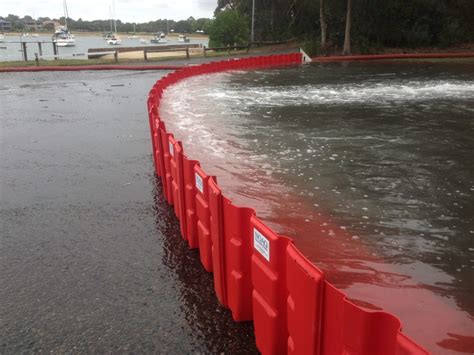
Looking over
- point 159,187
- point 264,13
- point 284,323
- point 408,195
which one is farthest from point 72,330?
point 264,13

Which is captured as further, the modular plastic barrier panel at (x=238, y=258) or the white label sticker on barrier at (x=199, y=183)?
the white label sticker on barrier at (x=199, y=183)

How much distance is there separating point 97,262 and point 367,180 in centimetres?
478

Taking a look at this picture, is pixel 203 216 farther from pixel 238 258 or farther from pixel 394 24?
pixel 394 24

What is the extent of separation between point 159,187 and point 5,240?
9.13 ft

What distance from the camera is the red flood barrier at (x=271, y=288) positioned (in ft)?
8.13

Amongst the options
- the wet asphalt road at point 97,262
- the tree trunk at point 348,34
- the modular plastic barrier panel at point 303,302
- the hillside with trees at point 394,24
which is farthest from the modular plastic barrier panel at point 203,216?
the hillside with trees at point 394,24

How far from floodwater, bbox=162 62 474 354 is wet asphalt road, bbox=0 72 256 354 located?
1.36 meters

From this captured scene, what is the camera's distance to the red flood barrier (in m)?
2.48

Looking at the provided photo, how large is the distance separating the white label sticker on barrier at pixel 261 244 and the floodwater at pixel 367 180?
156 cm

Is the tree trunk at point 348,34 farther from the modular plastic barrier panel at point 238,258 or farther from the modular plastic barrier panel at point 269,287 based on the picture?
the modular plastic barrier panel at point 269,287

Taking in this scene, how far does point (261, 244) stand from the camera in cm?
356

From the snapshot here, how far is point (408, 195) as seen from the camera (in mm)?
7320

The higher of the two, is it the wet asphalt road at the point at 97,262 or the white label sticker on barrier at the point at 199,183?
the white label sticker on barrier at the point at 199,183

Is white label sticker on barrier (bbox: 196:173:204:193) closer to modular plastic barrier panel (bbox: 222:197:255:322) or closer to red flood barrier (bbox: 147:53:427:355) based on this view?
red flood barrier (bbox: 147:53:427:355)
